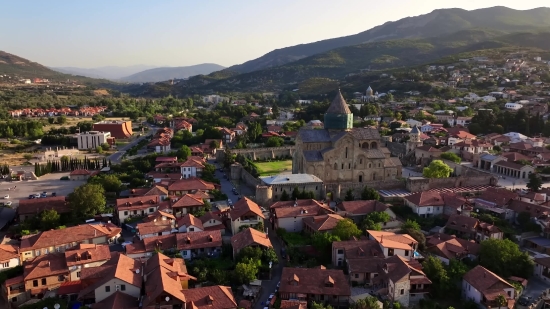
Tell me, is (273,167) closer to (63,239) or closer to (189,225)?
(189,225)

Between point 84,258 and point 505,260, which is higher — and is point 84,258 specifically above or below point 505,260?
above

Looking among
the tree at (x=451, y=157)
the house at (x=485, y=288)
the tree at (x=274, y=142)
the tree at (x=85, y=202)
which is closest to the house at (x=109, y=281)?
the tree at (x=85, y=202)

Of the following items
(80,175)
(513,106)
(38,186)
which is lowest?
(38,186)

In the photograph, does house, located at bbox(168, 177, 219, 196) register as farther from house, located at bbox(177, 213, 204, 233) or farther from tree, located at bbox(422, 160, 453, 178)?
tree, located at bbox(422, 160, 453, 178)

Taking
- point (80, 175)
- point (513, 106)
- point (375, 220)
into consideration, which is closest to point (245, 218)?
point (375, 220)

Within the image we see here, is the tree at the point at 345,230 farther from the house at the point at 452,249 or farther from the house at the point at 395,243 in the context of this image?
the house at the point at 452,249

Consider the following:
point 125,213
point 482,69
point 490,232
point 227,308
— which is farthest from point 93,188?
point 482,69

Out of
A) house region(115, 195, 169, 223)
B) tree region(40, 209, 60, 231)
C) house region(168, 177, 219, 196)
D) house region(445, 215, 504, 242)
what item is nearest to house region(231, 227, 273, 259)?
house region(115, 195, 169, 223)
